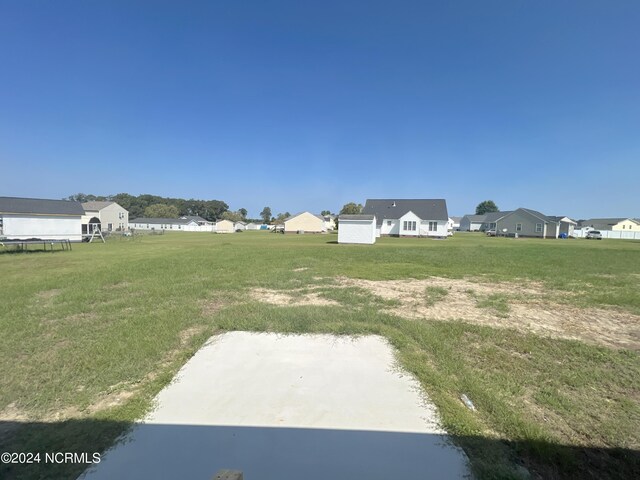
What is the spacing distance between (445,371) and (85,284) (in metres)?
9.25

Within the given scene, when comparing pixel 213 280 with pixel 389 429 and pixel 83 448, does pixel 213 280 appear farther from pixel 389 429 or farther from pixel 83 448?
pixel 389 429

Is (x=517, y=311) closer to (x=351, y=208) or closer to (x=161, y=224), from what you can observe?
(x=351, y=208)

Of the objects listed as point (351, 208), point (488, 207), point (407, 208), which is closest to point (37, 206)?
point (407, 208)

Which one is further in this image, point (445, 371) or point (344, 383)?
point (445, 371)

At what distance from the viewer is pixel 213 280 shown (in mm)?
8977

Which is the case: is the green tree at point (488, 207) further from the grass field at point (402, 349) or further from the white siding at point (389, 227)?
the grass field at point (402, 349)

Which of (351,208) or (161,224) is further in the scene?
(161,224)

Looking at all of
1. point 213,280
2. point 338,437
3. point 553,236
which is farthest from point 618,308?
point 553,236

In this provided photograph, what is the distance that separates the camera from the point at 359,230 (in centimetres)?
2706

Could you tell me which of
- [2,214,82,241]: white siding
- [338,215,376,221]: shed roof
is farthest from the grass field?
[2,214,82,241]: white siding

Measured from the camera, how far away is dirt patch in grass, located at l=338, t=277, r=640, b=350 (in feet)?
16.7

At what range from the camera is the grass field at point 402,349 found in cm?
252

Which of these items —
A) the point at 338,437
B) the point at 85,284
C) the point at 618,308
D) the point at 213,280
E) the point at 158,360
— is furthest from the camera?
the point at 213,280

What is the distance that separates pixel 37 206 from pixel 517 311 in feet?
122
